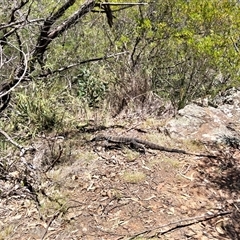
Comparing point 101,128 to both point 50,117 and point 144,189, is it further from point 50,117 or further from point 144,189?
point 144,189

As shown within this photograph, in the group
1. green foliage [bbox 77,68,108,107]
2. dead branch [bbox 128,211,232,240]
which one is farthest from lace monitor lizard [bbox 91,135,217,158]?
green foliage [bbox 77,68,108,107]

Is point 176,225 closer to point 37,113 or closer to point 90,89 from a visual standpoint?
point 37,113

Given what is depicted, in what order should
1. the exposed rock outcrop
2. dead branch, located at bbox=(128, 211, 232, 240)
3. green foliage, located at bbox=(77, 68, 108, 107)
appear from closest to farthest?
dead branch, located at bbox=(128, 211, 232, 240), the exposed rock outcrop, green foliage, located at bbox=(77, 68, 108, 107)

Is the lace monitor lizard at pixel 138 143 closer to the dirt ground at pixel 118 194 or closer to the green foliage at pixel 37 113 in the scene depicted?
the dirt ground at pixel 118 194

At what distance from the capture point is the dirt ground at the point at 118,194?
8.45ft

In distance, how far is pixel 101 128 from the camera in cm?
400

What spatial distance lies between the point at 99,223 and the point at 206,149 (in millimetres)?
1500

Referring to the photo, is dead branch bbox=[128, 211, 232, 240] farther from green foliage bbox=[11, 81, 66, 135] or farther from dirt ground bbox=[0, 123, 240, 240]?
green foliage bbox=[11, 81, 66, 135]

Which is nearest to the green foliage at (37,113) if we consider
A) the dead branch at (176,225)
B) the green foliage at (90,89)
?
the green foliage at (90,89)

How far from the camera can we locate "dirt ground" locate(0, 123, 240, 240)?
257 centimetres

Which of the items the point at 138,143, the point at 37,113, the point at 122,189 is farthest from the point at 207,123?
the point at 37,113

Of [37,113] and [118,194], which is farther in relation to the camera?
[37,113]

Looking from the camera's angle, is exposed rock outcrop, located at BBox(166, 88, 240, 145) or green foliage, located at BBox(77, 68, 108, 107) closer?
exposed rock outcrop, located at BBox(166, 88, 240, 145)

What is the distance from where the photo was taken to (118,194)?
291 cm
